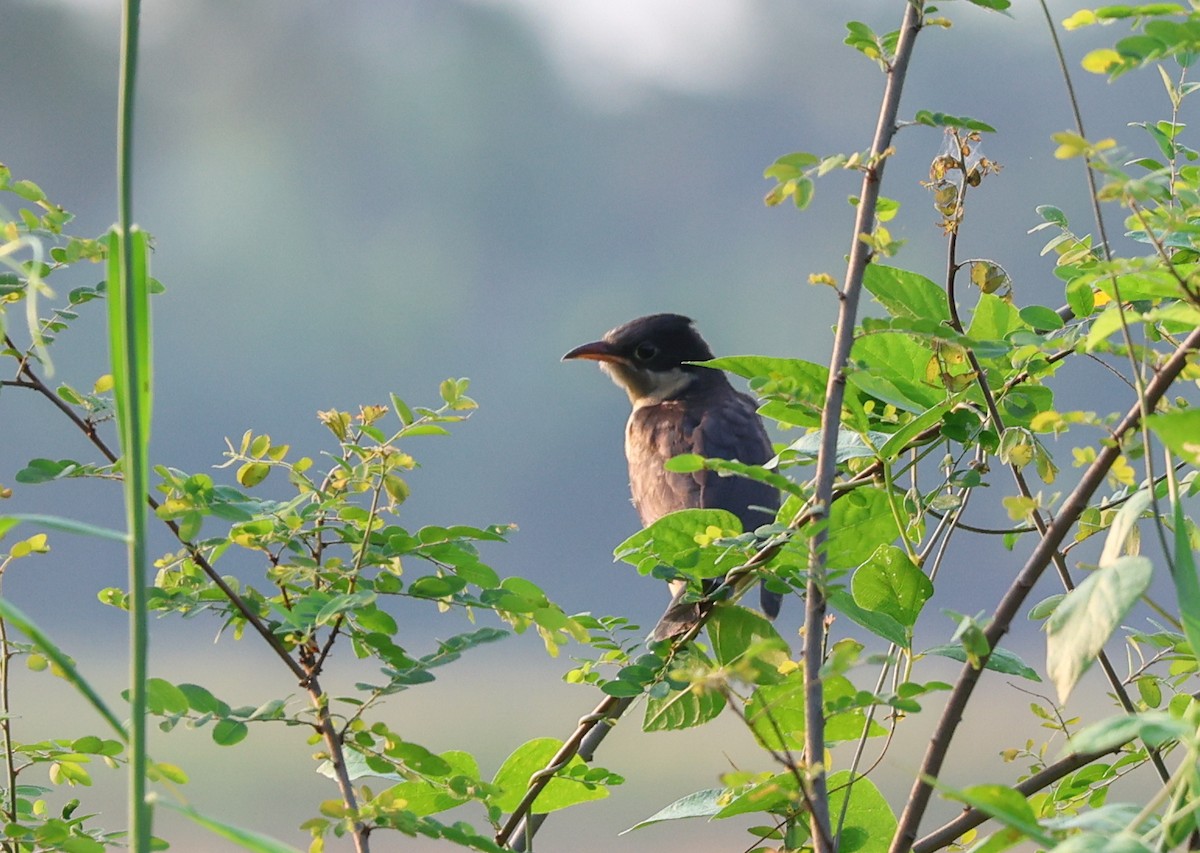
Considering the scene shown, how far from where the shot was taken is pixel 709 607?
5.99 feet

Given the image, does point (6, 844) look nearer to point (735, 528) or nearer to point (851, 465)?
point (735, 528)

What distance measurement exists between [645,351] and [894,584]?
3.73 metres

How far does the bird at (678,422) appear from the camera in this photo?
3.84 m

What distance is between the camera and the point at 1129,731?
0.83 m

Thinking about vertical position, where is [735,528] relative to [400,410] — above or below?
below

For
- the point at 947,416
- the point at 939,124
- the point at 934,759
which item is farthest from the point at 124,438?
the point at 947,416

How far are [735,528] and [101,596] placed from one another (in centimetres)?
89

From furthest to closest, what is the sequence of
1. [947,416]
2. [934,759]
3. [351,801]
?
[947,416] < [351,801] < [934,759]

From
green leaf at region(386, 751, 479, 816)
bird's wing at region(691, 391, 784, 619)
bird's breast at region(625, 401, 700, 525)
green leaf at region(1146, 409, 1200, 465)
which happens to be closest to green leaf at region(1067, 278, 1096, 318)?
green leaf at region(1146, 409, 1200, 465)

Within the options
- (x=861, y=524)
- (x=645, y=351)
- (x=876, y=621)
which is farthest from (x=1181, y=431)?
(x=645, y=351)

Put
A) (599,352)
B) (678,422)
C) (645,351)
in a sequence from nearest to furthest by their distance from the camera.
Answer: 1. (678,422)
2. (599,352)
3. (645,351)

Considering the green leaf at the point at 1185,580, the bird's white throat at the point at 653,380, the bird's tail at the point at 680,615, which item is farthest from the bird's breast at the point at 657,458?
the green leaf at the point at 1185,580

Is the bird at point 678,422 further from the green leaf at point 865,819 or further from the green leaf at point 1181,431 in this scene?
the green leaf at point 1181,431

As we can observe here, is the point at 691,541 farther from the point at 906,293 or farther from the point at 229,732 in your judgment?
the point at 229,732
